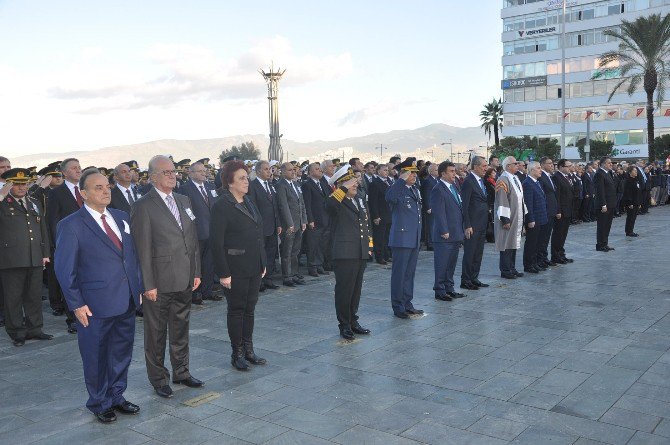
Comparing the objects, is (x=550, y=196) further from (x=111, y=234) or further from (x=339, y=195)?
(x=111, y=234)

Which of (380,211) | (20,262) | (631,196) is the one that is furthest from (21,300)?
(631,196)

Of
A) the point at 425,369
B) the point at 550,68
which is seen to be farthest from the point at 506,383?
the point at 550,68

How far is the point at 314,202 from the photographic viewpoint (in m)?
12.0

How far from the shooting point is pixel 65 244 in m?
4.80

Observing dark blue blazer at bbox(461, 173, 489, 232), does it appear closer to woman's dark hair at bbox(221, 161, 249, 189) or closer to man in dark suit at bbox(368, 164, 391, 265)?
man in dark suit at bbox(368, 164, 391, 265)

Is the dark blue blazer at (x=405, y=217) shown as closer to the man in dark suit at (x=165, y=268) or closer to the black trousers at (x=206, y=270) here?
the black trousers at (x=206, y=270)

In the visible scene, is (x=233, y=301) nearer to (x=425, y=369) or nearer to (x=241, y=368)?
(x=241, y=368)

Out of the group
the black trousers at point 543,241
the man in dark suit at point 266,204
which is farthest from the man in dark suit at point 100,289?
the black trousers at point 543,241

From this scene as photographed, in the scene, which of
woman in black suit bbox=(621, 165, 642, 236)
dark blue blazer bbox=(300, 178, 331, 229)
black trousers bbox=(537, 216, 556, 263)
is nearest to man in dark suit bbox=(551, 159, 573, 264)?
black trousers bbox=(537, 216, 556, 263)

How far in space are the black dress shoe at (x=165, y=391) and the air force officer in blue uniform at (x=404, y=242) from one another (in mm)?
3617

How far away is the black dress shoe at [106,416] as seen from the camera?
485 centimetres

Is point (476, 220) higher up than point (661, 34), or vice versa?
point (661, 34)

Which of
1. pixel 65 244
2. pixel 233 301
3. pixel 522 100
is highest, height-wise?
pixel 522 100

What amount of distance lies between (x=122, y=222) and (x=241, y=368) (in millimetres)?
1953
